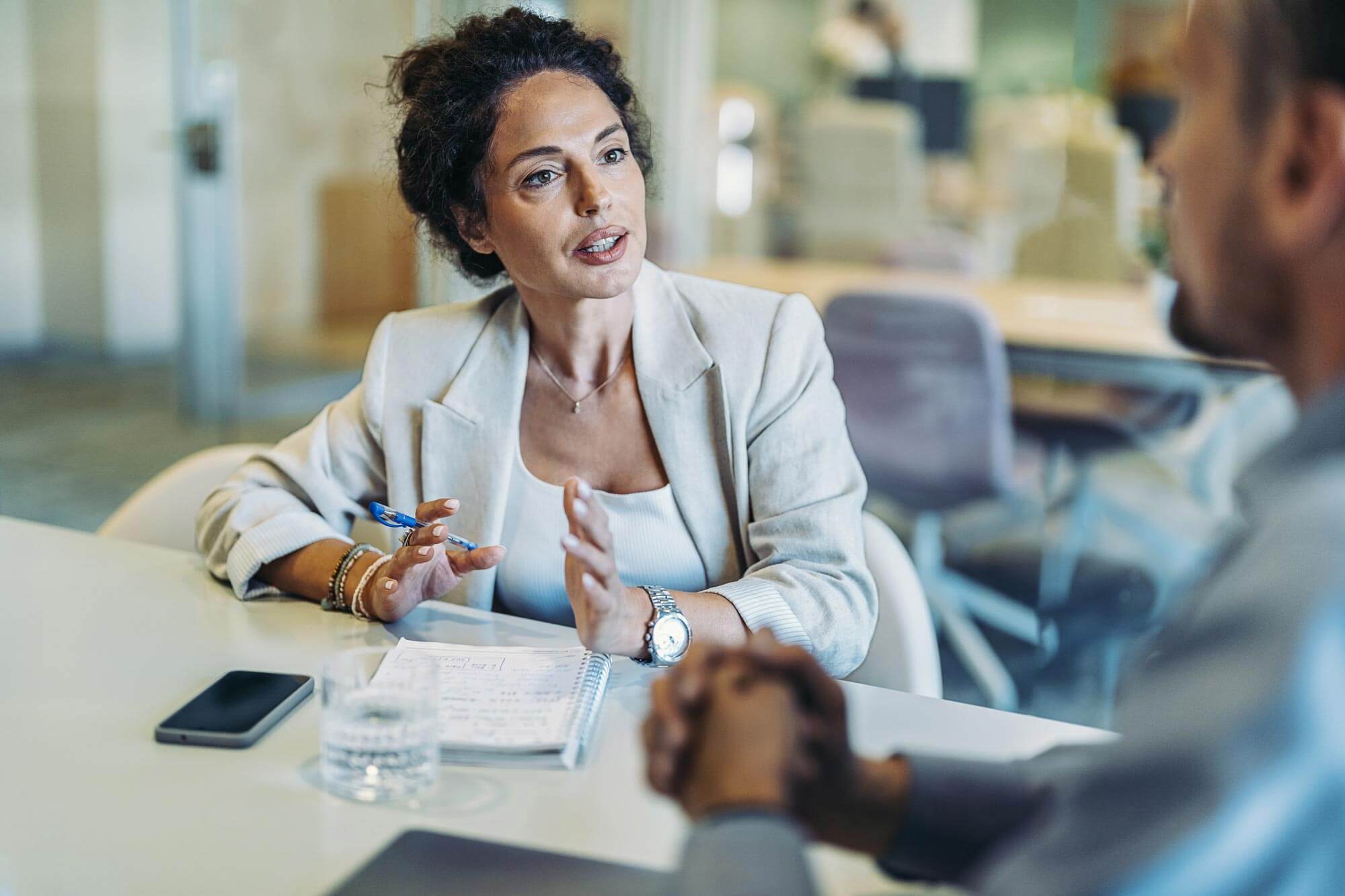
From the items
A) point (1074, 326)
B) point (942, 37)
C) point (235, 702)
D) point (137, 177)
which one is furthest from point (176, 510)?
point (942, 37)

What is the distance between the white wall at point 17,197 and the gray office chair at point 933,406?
4030 millimetres

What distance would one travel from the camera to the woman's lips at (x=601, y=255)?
1591mm

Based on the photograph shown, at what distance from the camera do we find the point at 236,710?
3.81ft

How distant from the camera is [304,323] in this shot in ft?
17.6

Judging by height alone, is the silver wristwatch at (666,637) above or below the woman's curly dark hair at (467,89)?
below

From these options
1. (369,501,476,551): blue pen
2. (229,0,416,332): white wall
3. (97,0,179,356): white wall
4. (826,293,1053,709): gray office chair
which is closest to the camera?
(369,501,476,551): blue pen

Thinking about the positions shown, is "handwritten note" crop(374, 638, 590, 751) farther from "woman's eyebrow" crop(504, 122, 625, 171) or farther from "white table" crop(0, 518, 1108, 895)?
"woman's eyebrow" crop(504, 122, 625, 171)

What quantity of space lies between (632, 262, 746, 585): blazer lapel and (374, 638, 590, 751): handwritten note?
1.12 ft

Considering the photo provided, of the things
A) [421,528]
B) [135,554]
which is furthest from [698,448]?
[135,554]

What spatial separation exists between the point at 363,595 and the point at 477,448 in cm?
28

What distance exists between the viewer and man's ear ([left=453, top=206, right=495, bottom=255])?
1.74 meters

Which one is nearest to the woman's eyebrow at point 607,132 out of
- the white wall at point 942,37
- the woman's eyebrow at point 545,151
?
the woman's eyebrow at point 545,151

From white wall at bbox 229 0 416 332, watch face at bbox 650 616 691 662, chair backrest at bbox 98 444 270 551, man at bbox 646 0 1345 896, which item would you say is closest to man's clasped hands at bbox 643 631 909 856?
man at bbox 646 0 1345 896

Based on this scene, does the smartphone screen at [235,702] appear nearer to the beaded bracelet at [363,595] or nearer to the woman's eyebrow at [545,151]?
the beaded bracelet at [363,595]
